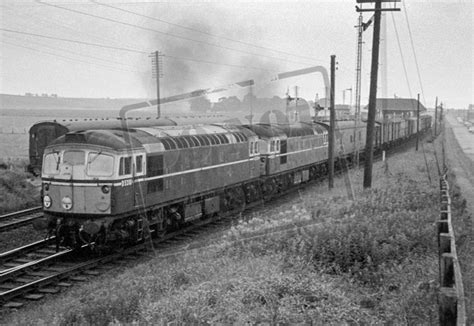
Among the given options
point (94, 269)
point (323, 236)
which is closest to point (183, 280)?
point (323, 236)

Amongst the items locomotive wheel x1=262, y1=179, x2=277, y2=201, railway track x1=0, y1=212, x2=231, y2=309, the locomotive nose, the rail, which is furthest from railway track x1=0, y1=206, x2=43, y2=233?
the rail

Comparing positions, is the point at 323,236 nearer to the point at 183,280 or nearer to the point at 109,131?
the point at 183,280

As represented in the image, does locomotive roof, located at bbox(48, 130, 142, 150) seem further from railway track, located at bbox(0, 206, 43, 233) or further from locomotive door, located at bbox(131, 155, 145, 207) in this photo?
railway track, located at bbox(0, 206, 43, 233)

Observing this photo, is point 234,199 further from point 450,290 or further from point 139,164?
point 450,290

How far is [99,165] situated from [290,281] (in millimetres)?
8319

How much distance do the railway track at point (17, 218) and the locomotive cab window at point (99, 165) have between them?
5506 millimetres

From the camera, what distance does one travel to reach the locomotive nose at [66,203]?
15.3 m

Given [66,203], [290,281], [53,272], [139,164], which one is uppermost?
[139,164]

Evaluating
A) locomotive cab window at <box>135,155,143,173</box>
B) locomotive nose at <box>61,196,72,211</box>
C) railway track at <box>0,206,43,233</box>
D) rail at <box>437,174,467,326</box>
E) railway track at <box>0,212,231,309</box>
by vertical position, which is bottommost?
railway track at <box>0,212,231,309</box>

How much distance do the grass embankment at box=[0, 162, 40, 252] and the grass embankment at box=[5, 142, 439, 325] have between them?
5562 mm

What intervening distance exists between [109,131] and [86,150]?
107 centimetres

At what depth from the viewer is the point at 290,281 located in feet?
27.9

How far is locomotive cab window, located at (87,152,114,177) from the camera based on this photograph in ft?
49.2

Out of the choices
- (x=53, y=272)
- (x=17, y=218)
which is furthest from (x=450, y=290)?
(x=17, y=218)
